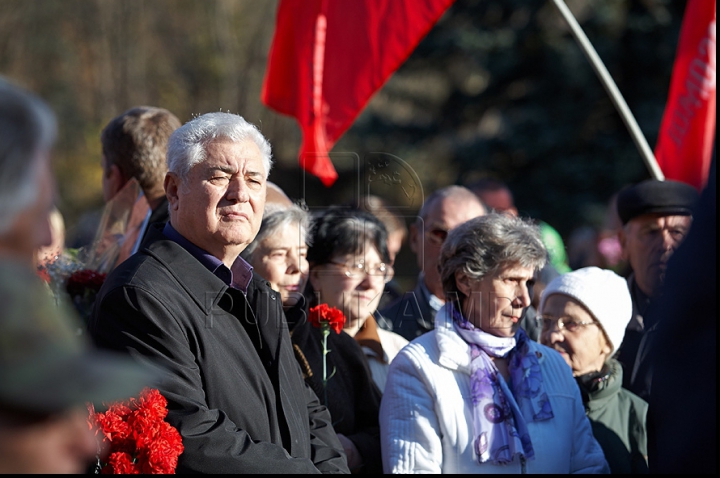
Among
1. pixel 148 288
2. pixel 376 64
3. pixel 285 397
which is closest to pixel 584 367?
pixel 285 397

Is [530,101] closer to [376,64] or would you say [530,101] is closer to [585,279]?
[376,64]

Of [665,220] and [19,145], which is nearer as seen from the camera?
[19,145]

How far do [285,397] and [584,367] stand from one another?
5.59 feet

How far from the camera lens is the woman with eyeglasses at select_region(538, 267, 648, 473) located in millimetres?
3713

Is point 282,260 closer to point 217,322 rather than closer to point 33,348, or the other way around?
point 217,322

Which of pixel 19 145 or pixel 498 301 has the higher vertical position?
pixel 19 145

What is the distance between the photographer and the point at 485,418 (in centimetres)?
322

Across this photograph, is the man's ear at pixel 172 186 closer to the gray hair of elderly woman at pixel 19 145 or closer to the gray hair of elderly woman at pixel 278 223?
the gray hair of elderly woman at pixel 278 223

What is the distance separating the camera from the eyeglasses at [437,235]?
5004 mm

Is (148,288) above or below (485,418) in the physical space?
above

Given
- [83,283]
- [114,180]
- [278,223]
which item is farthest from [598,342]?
[114,180]

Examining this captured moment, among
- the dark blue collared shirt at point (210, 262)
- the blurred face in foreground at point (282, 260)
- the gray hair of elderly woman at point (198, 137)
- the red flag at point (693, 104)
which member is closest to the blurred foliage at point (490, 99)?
the red flag at point (693, 104)

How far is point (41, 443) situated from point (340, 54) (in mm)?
5237

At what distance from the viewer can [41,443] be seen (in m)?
1.01
